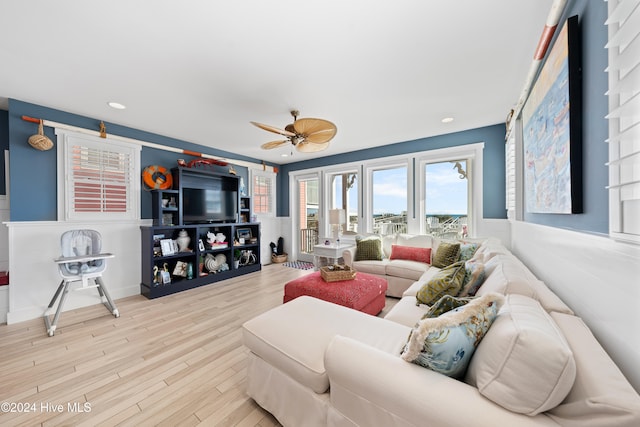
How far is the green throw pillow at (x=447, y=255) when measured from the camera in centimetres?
300

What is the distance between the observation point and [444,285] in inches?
68.1

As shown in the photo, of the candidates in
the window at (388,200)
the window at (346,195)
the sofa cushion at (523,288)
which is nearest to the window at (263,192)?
the window at (346,195)

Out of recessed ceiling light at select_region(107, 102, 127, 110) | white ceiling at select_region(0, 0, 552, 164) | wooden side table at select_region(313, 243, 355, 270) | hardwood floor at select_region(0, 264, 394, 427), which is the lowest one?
hardwood floor at select_region(0, 264, 394, 427)

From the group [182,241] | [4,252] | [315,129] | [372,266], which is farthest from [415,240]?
[4,252]

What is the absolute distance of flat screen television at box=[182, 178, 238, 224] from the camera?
3967 mm

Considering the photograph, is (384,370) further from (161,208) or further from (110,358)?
(161,208)

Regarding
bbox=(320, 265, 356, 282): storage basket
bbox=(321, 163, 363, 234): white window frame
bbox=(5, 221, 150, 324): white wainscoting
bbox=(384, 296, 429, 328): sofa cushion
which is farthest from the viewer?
bbox=(321, 163, 363, 234): white window frame

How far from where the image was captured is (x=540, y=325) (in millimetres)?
758

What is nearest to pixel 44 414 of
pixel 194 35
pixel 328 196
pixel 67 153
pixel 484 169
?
pixel 194 35

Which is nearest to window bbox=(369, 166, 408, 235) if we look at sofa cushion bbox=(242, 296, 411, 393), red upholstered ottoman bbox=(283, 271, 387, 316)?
red upholstered ottoman bbox=(283, 271, 387, 316)

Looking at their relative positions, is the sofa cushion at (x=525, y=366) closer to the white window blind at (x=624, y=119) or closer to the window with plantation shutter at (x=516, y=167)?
the white window blind at (x=624, y=119)

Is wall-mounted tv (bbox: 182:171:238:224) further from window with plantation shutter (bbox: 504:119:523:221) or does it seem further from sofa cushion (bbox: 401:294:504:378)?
window with plantation shutter (bbox: 504:119:523:221)

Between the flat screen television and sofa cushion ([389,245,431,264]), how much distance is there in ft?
10.1

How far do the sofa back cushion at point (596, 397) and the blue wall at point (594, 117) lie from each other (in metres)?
0.56
